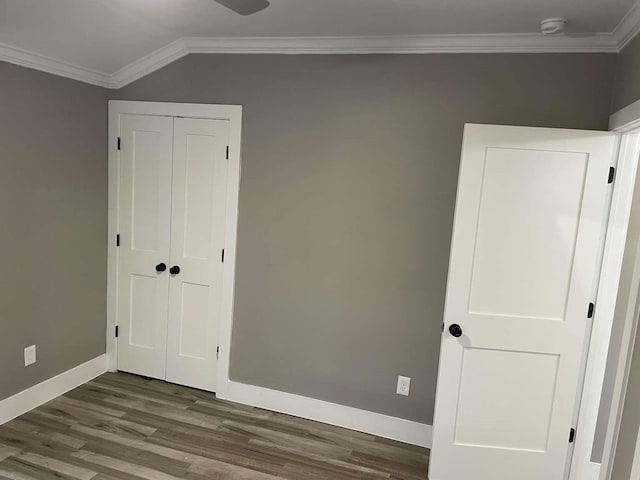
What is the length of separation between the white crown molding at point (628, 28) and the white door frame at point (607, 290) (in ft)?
1.18

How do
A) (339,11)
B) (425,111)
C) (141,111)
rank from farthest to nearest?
(141,111) < (425,111) < (339,11)

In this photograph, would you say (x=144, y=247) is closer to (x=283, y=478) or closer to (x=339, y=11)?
(x=283, y=478)

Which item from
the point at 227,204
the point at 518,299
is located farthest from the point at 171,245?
the point at 518,299

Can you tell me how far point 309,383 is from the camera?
10.3 ft

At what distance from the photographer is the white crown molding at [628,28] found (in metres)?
2.01

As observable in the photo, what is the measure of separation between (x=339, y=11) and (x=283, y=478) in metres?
2.54

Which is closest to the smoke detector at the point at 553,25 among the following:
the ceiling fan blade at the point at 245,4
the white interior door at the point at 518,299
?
the white interior door at the point at 518,299

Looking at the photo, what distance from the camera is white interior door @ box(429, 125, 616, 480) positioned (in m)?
2.29

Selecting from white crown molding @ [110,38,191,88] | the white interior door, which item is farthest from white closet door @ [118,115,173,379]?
the white interior door

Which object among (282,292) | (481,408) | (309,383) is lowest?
(309,383)

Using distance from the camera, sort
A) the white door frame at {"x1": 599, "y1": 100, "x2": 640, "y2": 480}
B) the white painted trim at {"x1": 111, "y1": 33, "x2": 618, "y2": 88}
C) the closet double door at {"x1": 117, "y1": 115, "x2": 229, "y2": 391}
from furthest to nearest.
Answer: the closet double door at {"x1": 117, "y1": 115, "x2": 229, "y2": 391} < the white painted trim at {"x1": 111, "y1": 33, "x2": 618, "y2": 88} < the white door frame at {"x1": 599, "y1": 100, "x2": 640, "y2": 480}

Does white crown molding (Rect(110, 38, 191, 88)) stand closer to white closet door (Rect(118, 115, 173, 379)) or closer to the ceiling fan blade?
white closet door (Rect(118, 115, 173, 379))

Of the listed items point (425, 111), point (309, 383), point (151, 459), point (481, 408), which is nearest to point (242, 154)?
point (425, 111)

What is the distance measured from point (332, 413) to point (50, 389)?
6.48 feet
